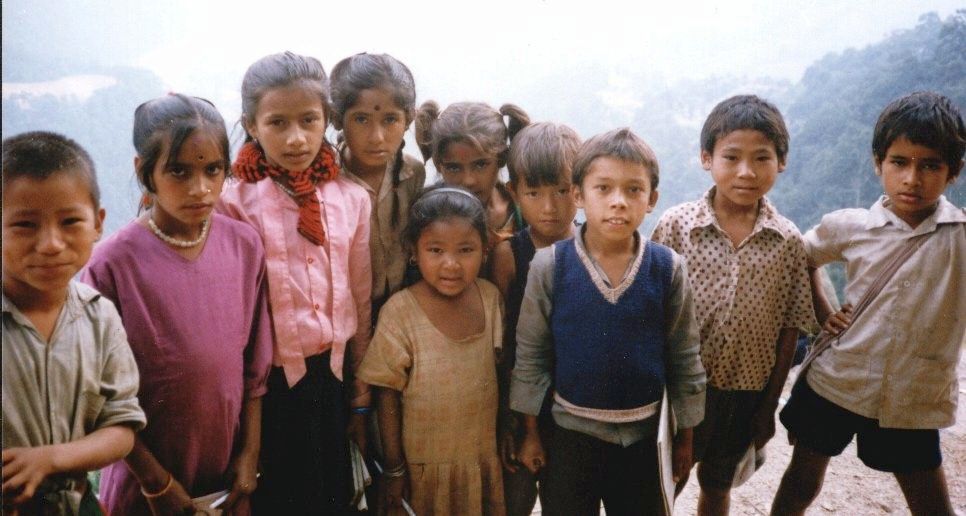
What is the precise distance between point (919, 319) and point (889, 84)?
14.6m

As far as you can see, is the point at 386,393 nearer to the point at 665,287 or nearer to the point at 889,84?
the point at 665,287

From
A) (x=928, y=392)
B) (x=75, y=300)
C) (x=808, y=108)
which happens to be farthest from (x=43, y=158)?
(x=808, y=108)

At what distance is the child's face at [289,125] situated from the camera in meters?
1.79

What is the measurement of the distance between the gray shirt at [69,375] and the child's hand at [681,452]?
1.68 m

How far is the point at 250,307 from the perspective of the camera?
5.71 ft

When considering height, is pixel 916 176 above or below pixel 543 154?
below

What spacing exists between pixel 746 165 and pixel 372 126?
1.41 metres

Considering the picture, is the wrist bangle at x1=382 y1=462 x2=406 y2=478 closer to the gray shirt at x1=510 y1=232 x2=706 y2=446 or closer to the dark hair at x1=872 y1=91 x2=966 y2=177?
the gray shirt at x1=510 y1=232 x2=706 y2=446

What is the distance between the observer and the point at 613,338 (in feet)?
5.79

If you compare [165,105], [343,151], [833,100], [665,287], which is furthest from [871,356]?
[833,100]

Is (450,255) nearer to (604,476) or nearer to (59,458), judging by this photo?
(604,476)

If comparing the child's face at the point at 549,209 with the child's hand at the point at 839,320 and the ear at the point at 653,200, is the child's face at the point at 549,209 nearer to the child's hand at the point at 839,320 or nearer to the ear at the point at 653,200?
the ear at the point at 653,200

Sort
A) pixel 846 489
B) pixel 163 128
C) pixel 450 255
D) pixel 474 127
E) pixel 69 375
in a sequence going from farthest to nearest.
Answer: pixel 846 489 → pixel 474 127 → pixel 450 255 → pixel 163 128 → pixel 69 375

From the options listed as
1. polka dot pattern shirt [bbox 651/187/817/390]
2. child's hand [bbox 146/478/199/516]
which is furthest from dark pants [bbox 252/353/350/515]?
polka dot pattern shirt [bbox 651/187/817/390]
